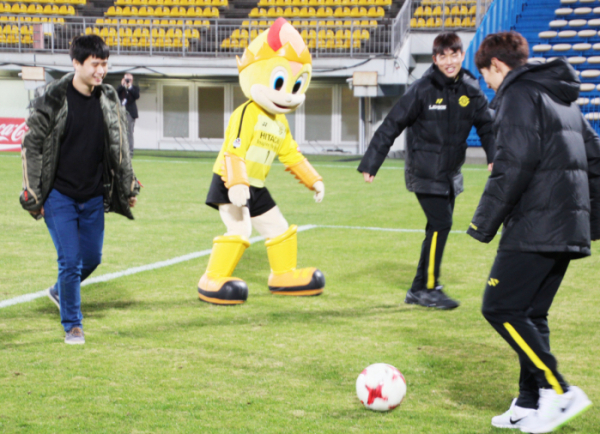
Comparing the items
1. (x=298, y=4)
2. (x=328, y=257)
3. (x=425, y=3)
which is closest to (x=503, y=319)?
(x=328, y=257)

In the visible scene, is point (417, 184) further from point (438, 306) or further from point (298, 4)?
point (298, 4)

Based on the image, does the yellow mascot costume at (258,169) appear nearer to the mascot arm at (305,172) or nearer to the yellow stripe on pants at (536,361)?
the mascot arm at (305,172)

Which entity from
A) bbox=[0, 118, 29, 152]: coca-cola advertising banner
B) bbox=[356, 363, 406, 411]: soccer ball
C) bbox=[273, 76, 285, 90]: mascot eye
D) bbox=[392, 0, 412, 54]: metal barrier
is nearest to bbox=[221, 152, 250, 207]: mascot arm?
bbox=[273, 76, 285, 90]: mascot eye

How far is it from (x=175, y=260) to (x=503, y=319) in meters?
4.60

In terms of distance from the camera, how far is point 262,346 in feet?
15.5

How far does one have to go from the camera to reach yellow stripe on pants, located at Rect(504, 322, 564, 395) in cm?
335

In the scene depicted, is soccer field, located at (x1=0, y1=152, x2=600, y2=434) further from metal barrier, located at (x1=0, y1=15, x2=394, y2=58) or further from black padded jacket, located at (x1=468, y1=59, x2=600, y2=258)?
metal barrier, located at (x1=0, y1=15, x2=394, y2=58)

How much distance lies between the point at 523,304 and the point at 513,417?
1.75 feet

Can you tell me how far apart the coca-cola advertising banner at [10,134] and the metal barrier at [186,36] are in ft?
14.5

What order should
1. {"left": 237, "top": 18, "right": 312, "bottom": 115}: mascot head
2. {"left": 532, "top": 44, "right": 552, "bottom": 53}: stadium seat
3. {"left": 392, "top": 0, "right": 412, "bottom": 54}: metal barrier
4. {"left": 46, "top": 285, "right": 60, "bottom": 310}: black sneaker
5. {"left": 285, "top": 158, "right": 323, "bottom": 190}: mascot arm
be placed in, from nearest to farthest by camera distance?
{"left": 46, "top": 285, "right": 60, "bottom": 310}: black sneaker, {"left": 237, "top": 18, "right": 312, "bottom": 115}: mascot head, {"left": 285, "top": 158, "right": 323, "bottom": 190}: mascot arm, {"left": 532, "top": 44, "right": 552, "bottom": 53}: stadium seat, {"left": 392, "top": 0, "right": 412, "bottom": 54}: metal barrier

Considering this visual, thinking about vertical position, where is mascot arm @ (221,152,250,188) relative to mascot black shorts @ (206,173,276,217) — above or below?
above

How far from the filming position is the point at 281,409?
3645 millimetres

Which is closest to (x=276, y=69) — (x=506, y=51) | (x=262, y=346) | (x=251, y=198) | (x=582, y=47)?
(x=251, y=198)

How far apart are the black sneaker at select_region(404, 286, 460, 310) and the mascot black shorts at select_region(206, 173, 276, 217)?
141 centimetres
